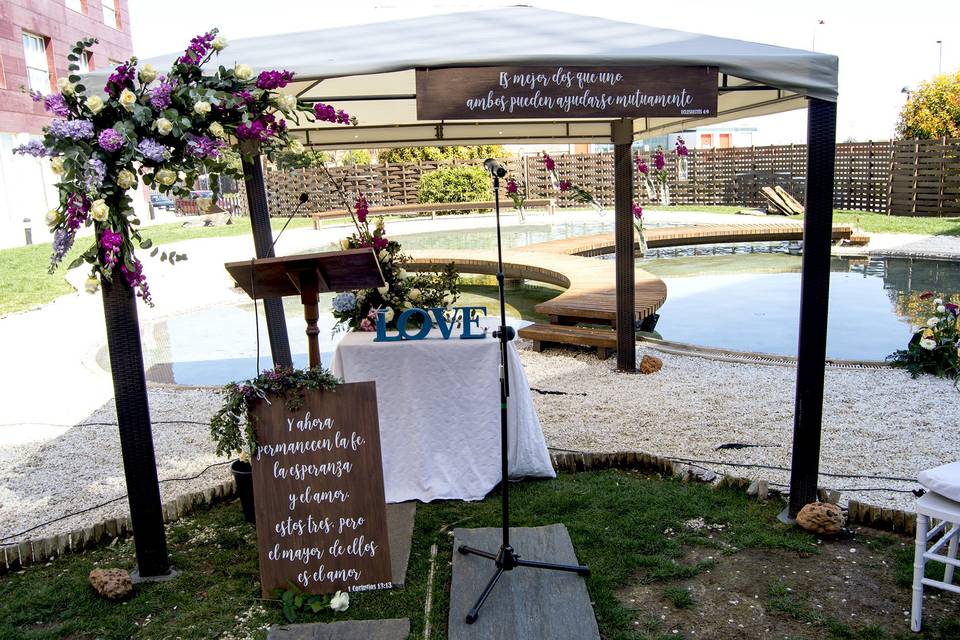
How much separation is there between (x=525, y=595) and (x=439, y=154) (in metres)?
23.6

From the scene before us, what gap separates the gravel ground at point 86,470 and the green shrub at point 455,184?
1844 cm

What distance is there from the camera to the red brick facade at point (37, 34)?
20.1m

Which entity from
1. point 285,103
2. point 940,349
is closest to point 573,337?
point 940,349

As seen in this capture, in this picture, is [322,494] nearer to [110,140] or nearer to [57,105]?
[110,140]

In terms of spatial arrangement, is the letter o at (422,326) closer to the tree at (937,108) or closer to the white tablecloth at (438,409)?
the white tablecloth at (438,409)

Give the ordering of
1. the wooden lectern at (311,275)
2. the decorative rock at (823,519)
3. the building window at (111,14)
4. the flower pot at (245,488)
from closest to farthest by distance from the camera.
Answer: the wooden lectern at (311,275) < the decorative rock at (823,519) < the flower pot at (245,488) < the building window at (111,14)

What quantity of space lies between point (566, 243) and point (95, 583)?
1079cm

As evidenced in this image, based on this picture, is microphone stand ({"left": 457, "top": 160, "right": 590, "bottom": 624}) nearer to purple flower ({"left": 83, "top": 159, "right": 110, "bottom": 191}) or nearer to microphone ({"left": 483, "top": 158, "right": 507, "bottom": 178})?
microphone ({"left": 483, "top": 158, "right": 507, "bottom": 178})

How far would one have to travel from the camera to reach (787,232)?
14.2 metres

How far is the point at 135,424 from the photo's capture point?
3158 mm

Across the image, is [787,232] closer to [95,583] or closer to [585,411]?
[585,411]

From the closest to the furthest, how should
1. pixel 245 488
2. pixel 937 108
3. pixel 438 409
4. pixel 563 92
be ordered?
pixel 563 92
pixel 245 488
pixel 438 409
pixel 937 108

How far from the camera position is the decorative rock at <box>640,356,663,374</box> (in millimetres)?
6273

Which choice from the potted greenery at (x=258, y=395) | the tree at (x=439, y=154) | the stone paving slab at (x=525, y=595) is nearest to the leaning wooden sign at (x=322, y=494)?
the potted greenery at (x=258, y=395)
